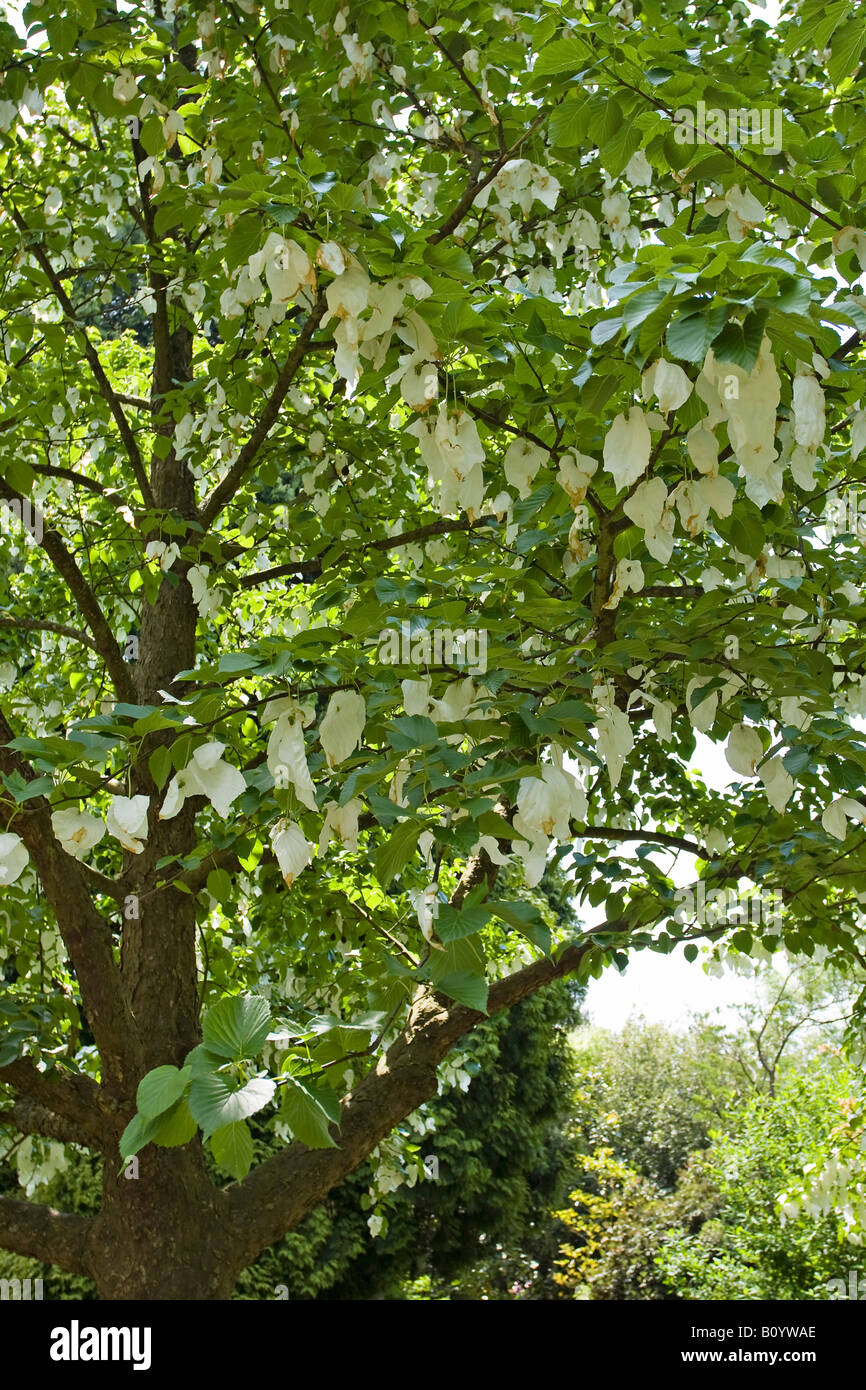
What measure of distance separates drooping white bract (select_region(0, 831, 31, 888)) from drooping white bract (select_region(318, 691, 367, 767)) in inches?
16.3

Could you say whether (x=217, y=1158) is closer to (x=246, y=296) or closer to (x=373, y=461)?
(x=246, y=296)

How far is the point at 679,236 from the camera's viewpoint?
5.20ft

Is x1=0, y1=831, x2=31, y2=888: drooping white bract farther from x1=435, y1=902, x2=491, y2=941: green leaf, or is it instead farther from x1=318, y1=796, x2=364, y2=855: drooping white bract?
x1=435, y1=902, x2=491, y2=941: green leaf

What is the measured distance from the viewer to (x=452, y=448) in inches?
62.6

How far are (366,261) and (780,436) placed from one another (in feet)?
2.01

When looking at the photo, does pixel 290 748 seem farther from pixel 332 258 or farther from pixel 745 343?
pixel 745 343

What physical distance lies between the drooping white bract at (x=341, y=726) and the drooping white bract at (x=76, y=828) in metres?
0.32

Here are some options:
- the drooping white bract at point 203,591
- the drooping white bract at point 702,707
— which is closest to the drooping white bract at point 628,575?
→ the drooping white bract at point 702,707

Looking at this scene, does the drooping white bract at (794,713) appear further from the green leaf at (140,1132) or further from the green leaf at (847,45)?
the green leaf at (140,1132)

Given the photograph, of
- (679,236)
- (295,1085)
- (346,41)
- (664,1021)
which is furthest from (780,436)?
(664,1021)

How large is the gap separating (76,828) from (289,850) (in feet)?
0.94

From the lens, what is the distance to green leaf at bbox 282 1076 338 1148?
1.08 m

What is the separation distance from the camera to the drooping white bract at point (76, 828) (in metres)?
1.47

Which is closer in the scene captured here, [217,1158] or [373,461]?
[217,1158]
